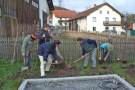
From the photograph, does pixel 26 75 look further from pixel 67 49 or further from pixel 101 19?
pixel 101 19

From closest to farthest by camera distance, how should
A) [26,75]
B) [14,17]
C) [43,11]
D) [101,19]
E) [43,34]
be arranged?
1. [26,75]
2. [43,34]
3. [14,17]
4. [43,11]
5. [101,19]

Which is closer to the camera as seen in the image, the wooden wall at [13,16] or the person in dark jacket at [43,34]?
the person in dark jacket at [43,34]

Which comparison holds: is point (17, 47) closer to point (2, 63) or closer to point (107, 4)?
point (2, 63)

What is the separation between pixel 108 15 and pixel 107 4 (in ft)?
9.59

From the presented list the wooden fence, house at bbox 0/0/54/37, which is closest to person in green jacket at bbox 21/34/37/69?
the wooden fence

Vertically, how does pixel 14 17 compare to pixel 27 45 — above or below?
above

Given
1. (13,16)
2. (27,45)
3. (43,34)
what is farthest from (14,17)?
(27,45)

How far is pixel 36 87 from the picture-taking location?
13.8ft

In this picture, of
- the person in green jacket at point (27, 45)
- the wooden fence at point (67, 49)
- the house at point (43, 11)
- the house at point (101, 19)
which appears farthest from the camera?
the house at point (101, 19)

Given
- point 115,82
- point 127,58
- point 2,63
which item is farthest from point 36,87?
point 127,58

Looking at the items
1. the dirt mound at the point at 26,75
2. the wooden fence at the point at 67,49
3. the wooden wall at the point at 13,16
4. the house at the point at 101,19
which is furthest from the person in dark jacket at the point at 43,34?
the house at the point at 101,19

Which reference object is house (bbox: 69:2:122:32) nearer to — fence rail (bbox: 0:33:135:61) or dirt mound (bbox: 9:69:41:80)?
fence rail (bbox: 0:33:135:61)

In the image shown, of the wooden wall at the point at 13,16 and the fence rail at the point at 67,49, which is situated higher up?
the wooden wall at the point at 13,16

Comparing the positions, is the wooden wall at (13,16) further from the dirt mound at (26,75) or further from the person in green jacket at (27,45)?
the dirt mound at (26,75)
